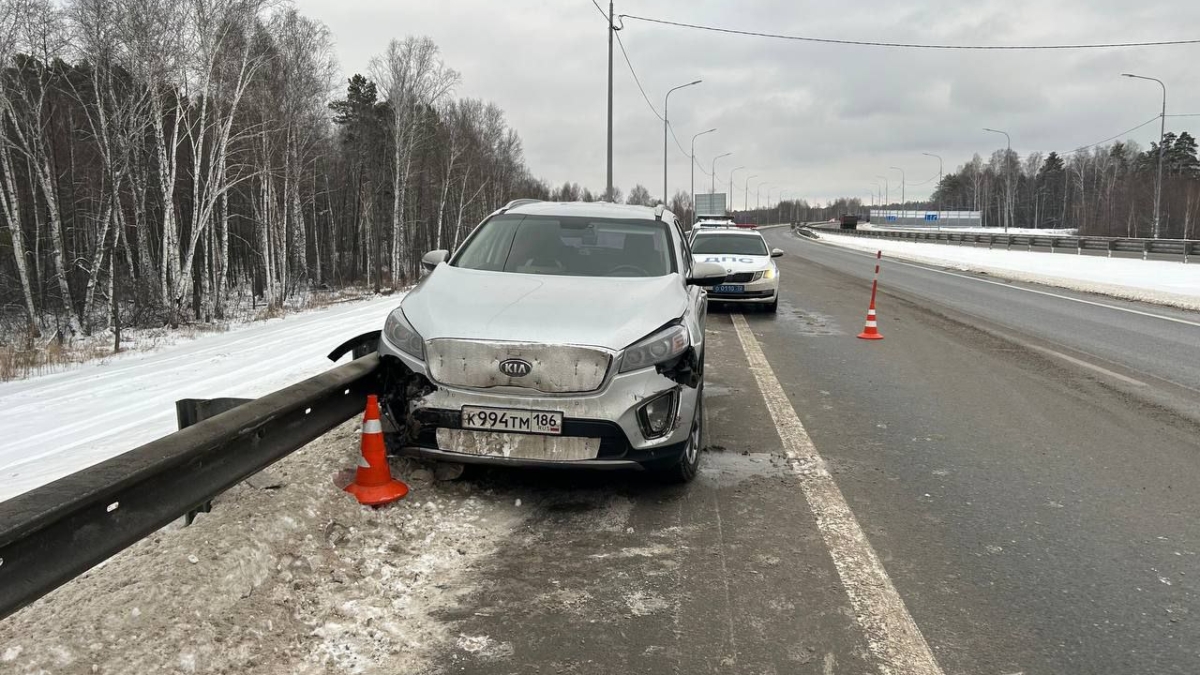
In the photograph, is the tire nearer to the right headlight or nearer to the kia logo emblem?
the right headlight

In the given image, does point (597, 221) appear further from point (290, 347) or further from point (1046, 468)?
point (290, 347)

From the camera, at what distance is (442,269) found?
5.39 meters

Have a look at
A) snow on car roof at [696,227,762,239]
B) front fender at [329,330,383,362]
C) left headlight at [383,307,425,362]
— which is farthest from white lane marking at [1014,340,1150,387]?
front fender at [329,330,383,362]

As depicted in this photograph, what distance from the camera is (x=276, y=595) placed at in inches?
119

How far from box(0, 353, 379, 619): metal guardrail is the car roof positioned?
273 centimetres

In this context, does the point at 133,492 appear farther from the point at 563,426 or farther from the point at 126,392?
the point at 126,392

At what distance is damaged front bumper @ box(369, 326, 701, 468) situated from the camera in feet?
13.0

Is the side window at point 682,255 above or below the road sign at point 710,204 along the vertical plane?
below

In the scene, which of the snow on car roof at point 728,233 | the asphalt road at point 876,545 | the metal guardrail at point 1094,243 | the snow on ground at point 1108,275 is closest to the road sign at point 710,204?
the metal guardrail at point 1094,243

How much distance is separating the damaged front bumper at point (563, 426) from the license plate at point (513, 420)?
0.9 inches

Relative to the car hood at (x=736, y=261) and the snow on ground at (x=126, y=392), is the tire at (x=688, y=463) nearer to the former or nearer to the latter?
the snow on ground at (x=126, y=392)

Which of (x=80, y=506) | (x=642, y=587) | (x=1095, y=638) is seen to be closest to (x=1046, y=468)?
(x=1095, y=638)

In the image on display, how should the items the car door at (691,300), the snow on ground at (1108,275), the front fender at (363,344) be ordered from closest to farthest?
the car door at (691,300)
the front fender at (363,344)
the snow on ground at (1108,275)

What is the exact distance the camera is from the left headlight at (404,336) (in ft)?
13.8
